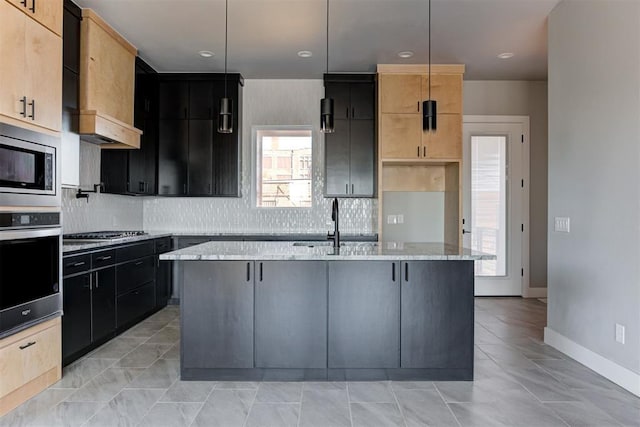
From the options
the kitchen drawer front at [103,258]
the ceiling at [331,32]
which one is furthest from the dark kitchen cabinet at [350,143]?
the kitchen drawer front at [103,258]

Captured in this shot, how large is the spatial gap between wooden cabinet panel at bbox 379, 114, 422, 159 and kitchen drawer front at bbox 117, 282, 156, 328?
120 inches

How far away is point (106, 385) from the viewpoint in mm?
2795

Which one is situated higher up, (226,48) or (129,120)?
(226,48)

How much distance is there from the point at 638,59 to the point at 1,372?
14.0 ft

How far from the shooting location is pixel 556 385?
111 inches

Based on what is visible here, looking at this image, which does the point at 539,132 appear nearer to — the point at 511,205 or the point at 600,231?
the point at 511,205

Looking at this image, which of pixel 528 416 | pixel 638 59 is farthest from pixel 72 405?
pixel 638 59

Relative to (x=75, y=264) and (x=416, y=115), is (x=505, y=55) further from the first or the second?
(x=75, y=264)

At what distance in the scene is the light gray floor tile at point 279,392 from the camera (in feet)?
8.44

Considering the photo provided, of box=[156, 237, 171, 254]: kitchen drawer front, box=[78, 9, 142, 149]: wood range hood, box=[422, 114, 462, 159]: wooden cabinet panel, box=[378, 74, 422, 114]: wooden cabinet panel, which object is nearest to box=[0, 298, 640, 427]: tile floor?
box=[156, 237, 171, 254]: kitchen drawer front

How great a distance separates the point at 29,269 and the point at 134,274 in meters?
1.58

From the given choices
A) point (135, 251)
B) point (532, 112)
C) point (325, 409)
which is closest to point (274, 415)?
point (325, 409)

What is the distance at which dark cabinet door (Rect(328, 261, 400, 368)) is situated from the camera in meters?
2.84

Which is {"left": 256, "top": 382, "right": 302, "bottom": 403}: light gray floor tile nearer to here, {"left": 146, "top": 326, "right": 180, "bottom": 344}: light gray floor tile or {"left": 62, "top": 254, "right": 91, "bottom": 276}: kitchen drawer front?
{"left": 146, "top": 326, "right": 180, "bottom": 344}: light gray floor tile
